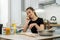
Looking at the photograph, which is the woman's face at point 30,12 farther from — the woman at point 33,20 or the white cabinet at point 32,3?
the white cabinet at point 32,3

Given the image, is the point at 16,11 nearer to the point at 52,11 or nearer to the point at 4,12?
the point at 4,12

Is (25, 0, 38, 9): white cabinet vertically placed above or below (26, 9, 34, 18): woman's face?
above

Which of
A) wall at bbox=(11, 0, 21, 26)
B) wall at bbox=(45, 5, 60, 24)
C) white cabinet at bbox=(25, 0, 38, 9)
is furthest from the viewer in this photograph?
wall at bbox=(11, 0, 21, 26)

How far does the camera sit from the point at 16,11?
461 cm

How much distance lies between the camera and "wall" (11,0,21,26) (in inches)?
180

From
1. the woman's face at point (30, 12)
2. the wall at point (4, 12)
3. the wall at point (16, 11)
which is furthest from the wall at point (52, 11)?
the woman's face at point (30, 12)

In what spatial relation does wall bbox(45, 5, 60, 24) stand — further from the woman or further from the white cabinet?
the woman

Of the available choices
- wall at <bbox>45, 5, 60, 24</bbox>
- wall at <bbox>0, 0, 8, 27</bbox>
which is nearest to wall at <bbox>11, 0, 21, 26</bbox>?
wall at <bbox>0, 0, 8, 27</bbox>

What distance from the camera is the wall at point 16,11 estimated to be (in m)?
4.57

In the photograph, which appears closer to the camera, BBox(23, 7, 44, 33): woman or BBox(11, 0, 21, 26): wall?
BBox(23, 7, 44, 33): woman

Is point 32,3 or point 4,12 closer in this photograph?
point 32,3

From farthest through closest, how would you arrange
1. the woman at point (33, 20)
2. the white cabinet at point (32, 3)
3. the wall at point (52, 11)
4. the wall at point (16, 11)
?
the wall at point (16, 11) < the white cabinet at point (32, 3) < the wall at point (52, 11) < the woman at point (33, 20)

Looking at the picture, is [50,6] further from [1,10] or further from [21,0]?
[1,10]

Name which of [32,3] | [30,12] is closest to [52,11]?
[32,3]
